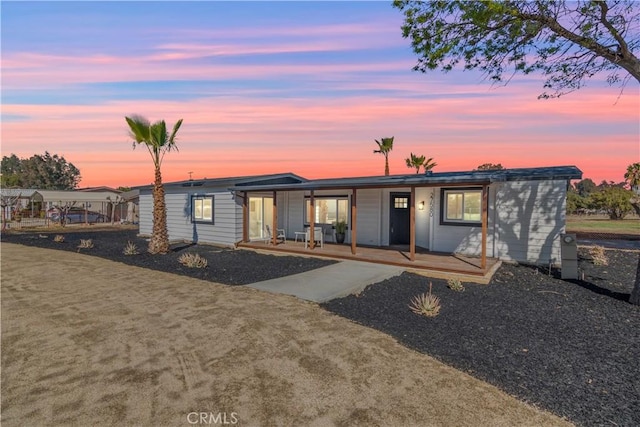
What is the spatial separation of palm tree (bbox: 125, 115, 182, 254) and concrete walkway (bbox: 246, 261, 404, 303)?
6.84 meters

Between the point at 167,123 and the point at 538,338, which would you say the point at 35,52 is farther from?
the point at 538,338

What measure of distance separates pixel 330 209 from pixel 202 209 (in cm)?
622

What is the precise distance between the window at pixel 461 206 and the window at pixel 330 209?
159 inches

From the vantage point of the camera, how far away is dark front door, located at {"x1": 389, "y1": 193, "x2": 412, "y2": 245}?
1339cm

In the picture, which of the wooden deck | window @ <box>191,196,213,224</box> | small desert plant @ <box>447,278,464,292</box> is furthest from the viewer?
window @ <box>191,196,213,224</box>

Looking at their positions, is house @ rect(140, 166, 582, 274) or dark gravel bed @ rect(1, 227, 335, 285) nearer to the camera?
dark gravel bed @ rect(1, 227, 335, 285)

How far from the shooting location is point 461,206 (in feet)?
38.0

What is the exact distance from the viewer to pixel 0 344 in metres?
4.81

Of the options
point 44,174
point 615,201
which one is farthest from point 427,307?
point 44,174

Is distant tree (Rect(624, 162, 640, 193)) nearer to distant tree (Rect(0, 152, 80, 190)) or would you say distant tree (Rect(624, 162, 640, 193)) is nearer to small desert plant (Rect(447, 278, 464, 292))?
small desert plant (Rect(447, 278, 464, 292))

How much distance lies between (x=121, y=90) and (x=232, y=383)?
37.4ft

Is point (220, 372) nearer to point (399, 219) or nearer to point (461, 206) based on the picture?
point (461, 206)

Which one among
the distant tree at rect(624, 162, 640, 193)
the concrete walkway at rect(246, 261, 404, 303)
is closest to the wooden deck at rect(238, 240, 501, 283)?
the concrete walkway at rect(246, 261, 404, 303)

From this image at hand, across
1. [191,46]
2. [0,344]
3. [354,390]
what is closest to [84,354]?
[0,344]
